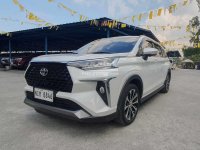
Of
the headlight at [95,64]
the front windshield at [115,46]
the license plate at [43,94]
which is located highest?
the front windshield at [115,46]

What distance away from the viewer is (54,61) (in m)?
2.61

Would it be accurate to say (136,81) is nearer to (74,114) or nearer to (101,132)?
(101,132)

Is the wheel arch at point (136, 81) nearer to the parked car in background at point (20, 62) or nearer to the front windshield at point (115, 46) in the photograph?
the front windshield at point (115, 46)

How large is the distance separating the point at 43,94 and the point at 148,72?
2.19m

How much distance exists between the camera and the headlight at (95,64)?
8.15 feet

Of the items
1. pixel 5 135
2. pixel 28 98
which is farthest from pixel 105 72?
pixel 5 135

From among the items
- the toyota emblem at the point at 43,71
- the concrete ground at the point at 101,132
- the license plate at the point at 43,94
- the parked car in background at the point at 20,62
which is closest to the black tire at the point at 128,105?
the concrete ground at the point at 101,132

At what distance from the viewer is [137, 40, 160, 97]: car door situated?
3.55m

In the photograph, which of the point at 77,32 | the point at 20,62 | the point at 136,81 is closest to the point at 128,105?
the point at 136,81

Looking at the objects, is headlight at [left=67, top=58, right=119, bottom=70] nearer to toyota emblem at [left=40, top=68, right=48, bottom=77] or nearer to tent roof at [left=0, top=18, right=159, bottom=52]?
toyota emblem at [left=40, top=68, right=48, bottom=77]

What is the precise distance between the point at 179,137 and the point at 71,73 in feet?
6.14

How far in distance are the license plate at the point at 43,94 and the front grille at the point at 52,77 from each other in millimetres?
62

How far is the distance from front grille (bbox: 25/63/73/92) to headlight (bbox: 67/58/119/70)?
0.57ft

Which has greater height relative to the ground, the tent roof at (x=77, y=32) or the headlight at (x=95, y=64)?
the tent roof at (x=77, y=32)
